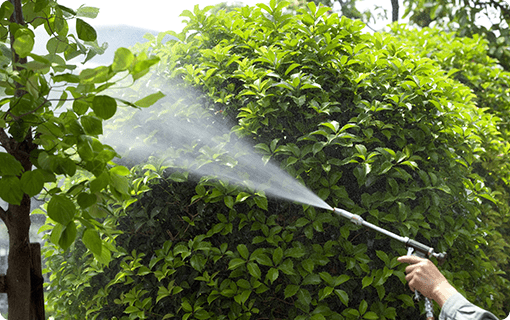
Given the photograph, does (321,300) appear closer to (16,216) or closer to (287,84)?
(287,84)

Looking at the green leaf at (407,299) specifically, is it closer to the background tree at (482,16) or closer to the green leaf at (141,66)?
the green leaf at (141,66)

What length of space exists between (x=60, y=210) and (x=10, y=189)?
174 mm

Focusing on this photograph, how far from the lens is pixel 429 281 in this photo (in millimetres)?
2010

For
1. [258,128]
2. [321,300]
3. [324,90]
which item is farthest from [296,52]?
[321,300]

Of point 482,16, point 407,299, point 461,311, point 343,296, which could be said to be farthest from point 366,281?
point 482,16

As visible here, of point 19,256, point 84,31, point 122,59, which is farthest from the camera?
point 19,256

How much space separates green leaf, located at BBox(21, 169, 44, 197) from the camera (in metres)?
1.22

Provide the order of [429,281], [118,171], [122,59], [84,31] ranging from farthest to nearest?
[429,281], [84,31], [118,171], [122,59]

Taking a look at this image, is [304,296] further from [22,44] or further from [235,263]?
[22,44]

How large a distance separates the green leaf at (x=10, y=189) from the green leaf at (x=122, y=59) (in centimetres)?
53

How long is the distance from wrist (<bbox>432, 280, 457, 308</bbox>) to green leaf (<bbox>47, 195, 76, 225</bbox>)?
1.72m

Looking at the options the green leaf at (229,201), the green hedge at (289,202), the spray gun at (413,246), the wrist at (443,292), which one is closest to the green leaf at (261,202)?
the green hedge at (289,202)

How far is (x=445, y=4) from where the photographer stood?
7703mm

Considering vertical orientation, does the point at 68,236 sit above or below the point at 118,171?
below
